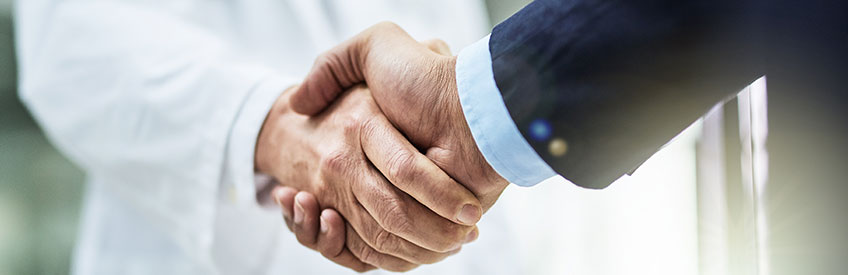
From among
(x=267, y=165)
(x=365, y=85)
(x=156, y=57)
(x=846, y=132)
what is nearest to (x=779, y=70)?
(x=846, y=132)

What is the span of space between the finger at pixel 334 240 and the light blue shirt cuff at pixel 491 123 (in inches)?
7.0

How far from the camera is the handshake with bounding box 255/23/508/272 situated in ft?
1.61

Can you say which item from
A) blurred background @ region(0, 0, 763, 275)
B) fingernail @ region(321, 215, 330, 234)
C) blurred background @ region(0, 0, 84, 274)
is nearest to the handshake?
fingernail @ region(321, 215, 330, 234)

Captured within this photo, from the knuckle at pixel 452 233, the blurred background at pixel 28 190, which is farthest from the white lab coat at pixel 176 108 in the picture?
the blurred background at pixel 28 190

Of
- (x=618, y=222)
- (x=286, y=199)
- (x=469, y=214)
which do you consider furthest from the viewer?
(x=618, y=222)

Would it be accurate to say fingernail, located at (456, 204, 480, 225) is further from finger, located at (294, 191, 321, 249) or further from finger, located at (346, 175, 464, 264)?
finger, located at (294, 191, 321, 249)

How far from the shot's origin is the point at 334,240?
22.6 inches

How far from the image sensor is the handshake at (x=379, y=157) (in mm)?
491

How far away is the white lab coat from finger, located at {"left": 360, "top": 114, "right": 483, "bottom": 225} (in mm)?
194

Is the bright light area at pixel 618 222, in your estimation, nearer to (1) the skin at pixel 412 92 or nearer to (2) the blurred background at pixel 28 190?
(1) the skin at pixel 412 92

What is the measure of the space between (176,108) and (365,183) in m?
0.27

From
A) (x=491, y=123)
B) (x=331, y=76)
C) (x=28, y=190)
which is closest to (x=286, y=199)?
(x=331, y=76)

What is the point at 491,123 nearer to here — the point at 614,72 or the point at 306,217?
the point at 614,72

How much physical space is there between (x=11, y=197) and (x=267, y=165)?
93cm
